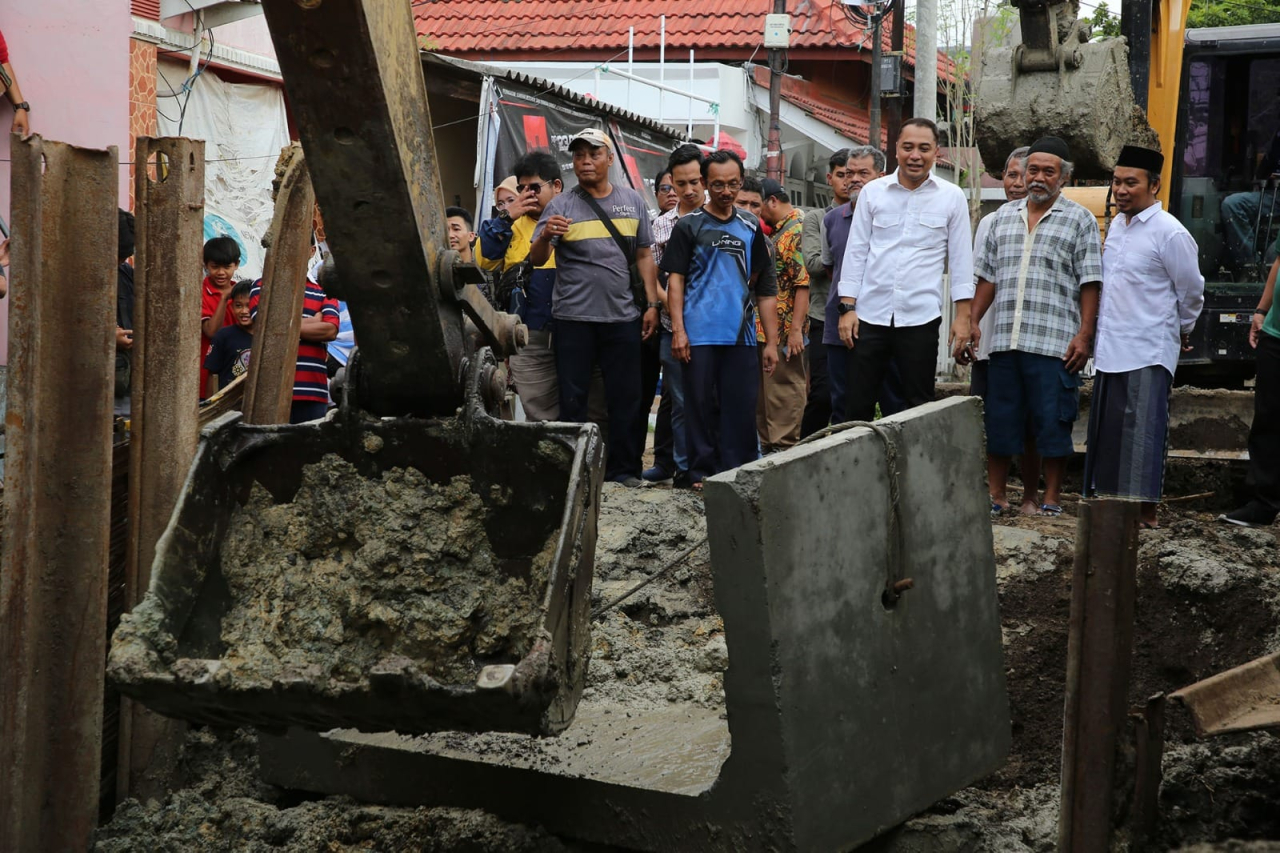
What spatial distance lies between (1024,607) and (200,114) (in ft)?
26.9

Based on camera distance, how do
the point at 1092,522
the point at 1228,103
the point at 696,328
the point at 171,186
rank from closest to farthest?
the point at 1092,522, the point at 171,186, the point at 696,328, the point at 1228,103

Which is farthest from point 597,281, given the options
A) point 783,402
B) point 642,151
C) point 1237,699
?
point 642,151

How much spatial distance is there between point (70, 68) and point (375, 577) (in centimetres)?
714

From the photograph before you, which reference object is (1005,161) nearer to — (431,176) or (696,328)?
(696,328)

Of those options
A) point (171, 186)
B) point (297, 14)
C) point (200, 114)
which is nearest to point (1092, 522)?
point (297, 14)

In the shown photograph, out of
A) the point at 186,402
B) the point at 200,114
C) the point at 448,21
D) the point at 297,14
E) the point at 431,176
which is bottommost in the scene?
the point at 186,402

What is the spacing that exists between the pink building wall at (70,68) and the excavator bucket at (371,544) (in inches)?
232

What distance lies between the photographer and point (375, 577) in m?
3.69

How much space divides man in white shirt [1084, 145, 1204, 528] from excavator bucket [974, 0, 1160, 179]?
0.32 m

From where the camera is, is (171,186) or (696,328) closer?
(171,186)

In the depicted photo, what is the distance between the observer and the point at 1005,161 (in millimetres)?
7461

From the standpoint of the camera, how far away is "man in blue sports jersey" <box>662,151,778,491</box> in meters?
6.89

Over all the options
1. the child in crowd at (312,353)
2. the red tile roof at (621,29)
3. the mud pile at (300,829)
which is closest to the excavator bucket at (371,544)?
the mud pile at (300,829)

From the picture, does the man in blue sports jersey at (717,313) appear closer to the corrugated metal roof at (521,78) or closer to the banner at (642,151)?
the corrugated metal roof at (521,78)
